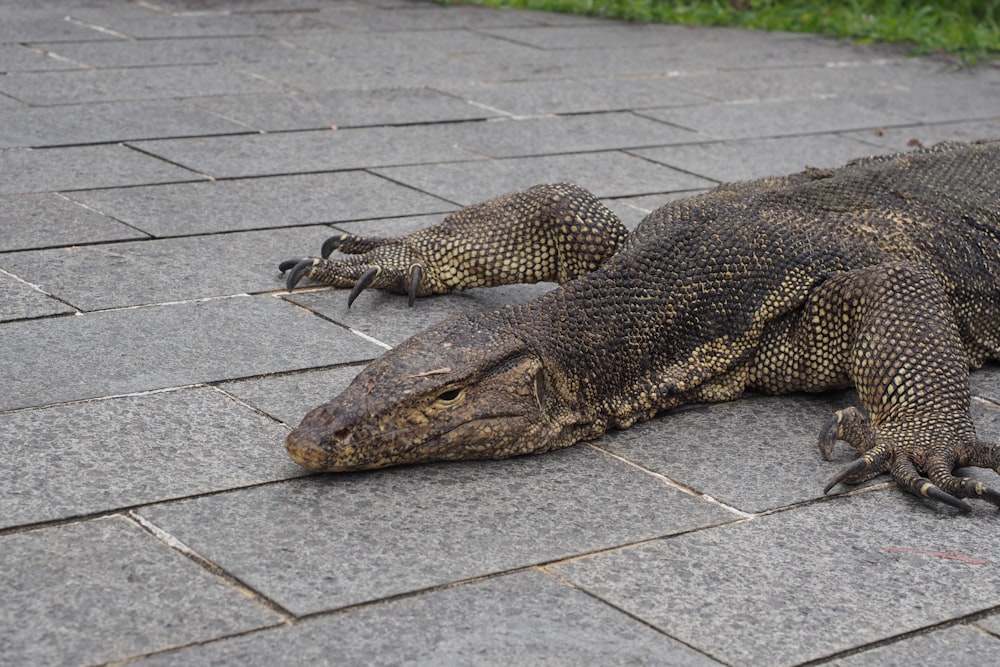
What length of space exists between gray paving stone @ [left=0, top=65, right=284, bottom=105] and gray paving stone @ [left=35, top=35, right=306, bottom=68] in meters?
0.27

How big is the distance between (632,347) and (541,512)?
0.96m

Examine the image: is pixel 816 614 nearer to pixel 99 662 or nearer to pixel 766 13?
pixel 99 662

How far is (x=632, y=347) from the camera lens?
5309 mm

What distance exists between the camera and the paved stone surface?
3.85 m

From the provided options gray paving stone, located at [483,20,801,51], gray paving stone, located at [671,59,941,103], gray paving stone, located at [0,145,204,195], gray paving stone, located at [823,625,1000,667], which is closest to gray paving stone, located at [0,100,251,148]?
gray paving stone, located at [0,145,204,195]

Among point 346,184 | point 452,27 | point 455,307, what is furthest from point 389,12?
point 455,307

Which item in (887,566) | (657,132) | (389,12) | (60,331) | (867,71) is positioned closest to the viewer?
(887,566)

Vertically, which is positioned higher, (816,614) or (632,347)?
(632,347)

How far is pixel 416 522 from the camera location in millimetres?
4438

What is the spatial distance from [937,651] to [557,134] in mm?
6507

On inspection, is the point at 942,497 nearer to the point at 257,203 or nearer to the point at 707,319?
the point at 707,319

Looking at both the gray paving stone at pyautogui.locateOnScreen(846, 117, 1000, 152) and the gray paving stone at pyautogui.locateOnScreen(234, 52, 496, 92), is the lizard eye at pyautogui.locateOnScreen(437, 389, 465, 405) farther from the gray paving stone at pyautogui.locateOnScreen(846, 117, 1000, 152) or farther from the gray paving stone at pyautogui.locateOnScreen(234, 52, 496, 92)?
the gray paving stone at pyautogui.locateOnScreen(234, 52, 496, 92)

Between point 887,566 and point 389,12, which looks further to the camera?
point 389,12

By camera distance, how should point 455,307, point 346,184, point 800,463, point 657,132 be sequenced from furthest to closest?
point 657,132 < point 346,184 < point 455,307 < point 800,463
